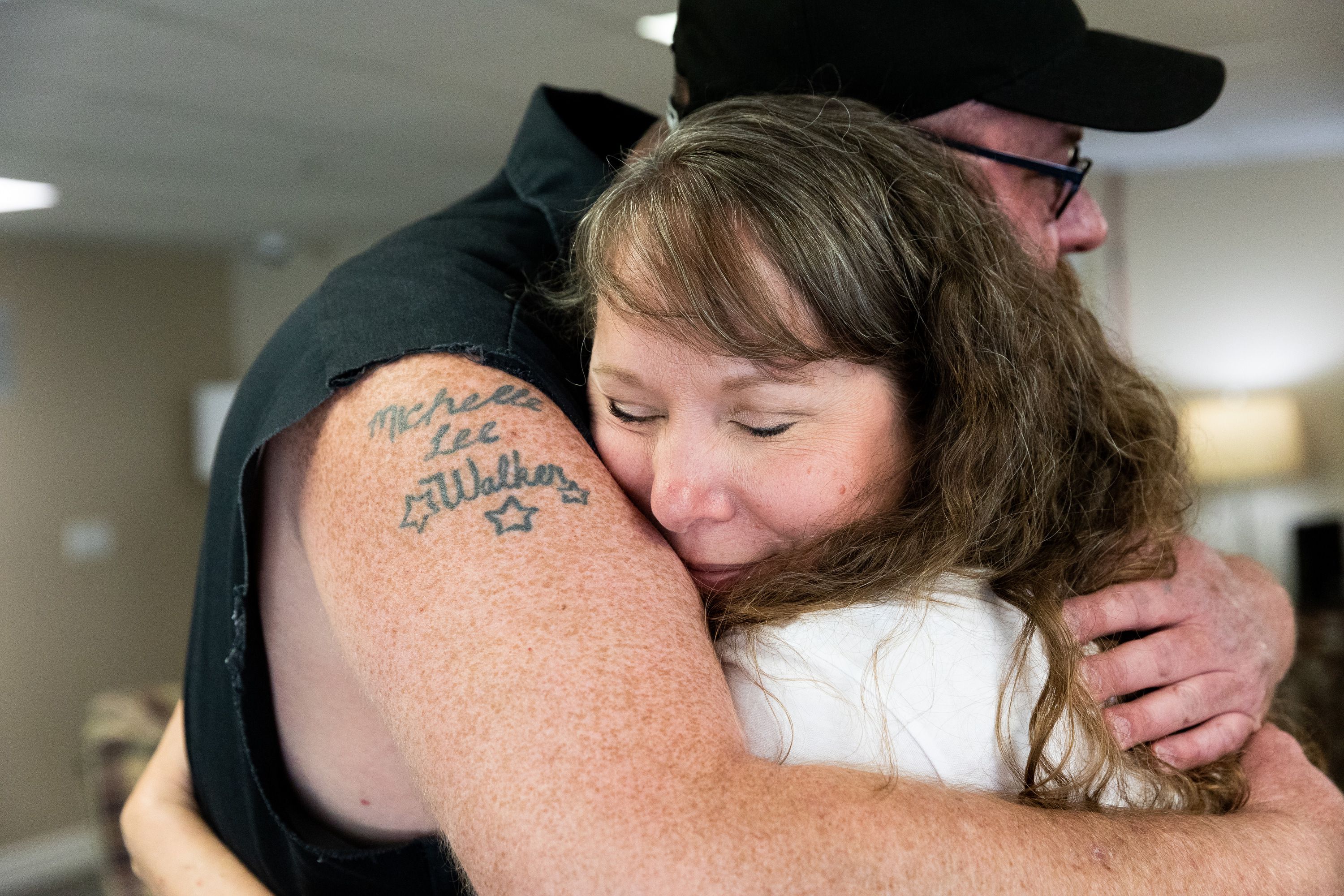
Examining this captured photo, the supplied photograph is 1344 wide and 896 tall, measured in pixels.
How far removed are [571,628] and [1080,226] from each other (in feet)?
3.29

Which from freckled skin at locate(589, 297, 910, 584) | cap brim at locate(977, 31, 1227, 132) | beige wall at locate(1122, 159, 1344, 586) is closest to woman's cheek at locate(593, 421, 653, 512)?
freckled skin at locate(589, 297, 910, 584)

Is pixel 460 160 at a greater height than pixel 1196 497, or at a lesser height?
lesser

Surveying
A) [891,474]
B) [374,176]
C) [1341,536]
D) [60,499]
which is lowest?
[60,499]

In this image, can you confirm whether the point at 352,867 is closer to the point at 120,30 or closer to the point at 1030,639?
the point at 1030,639

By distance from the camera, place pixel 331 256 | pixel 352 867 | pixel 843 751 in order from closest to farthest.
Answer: pixel 843 751 < pixel 352 867 < pixel 331 256

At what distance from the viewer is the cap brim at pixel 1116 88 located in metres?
1.34

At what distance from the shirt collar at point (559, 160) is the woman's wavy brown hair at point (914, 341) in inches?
4.7

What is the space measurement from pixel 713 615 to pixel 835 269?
12.5 inches

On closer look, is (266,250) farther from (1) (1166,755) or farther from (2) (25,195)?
(1) (1166,755)

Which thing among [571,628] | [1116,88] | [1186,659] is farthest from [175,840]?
[1116,88]

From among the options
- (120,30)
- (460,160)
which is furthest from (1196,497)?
(460,160)

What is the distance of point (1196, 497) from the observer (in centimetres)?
137

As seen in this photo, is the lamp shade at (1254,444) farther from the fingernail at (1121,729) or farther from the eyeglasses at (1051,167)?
the fingernail at (1121,729)

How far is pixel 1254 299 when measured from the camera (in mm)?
6465
